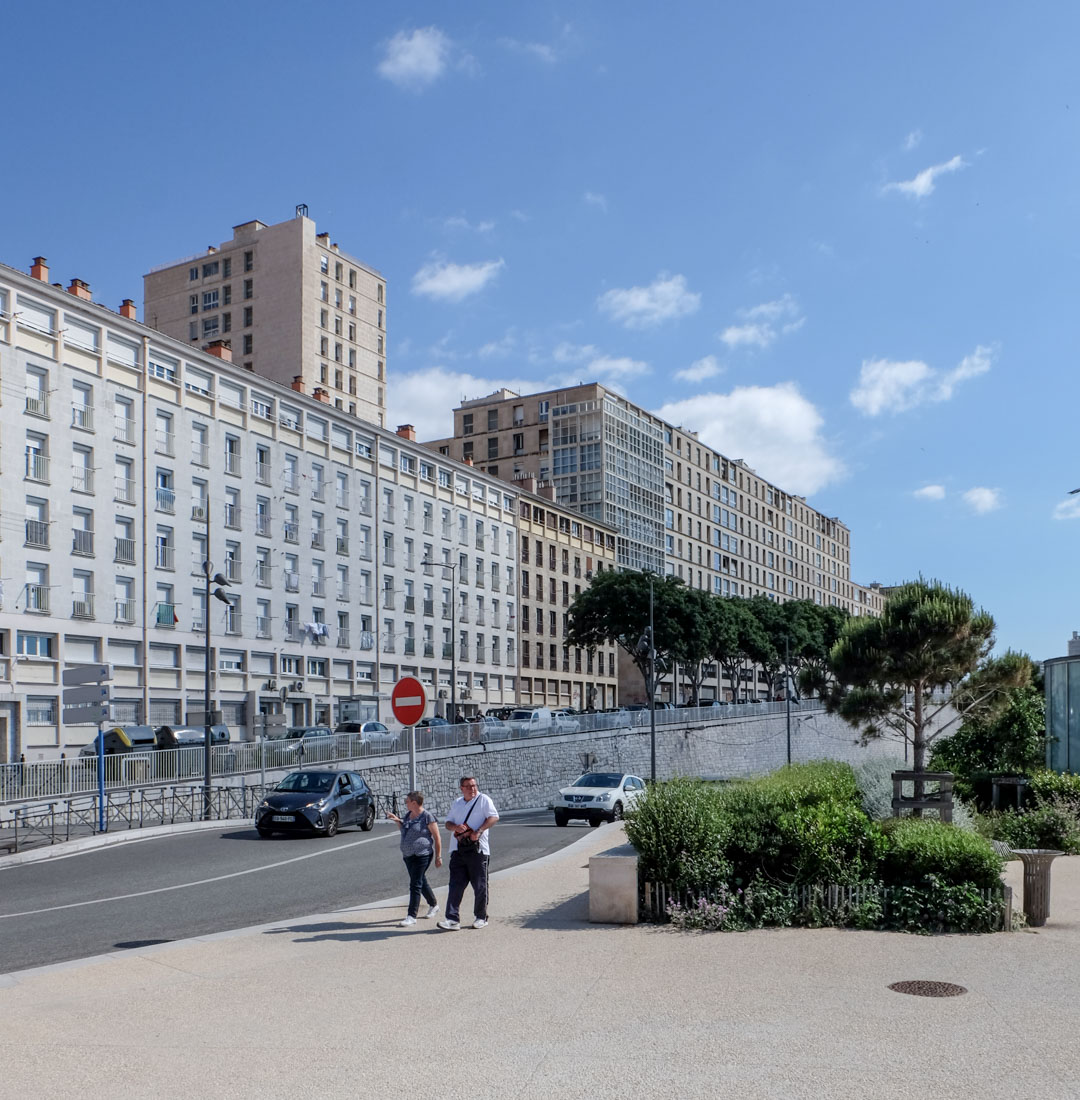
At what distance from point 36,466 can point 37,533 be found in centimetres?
267

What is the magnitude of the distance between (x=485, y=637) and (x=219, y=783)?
44.3 m

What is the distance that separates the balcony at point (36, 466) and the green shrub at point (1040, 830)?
39813mm

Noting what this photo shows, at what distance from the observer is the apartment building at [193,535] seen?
1871 inches

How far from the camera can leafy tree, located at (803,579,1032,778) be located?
877 inches

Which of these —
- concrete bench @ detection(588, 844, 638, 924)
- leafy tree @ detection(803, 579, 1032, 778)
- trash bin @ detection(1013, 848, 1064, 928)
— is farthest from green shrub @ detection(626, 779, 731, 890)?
leafy tree @ detection(803, 579, 1032, 778)

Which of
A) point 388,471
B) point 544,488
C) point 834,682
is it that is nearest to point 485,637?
point 388,471

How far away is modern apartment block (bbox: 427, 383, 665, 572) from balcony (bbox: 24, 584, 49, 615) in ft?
171

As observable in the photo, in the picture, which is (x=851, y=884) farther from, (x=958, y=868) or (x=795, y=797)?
(x=795, y=797)

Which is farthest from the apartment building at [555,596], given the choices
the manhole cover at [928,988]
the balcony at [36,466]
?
the manhole cover at [928,988]

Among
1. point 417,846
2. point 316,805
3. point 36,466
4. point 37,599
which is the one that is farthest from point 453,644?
point 417,846

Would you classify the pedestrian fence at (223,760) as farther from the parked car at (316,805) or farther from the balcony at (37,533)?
the balcony at (37,533)

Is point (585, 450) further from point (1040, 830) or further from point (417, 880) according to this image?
point (417, 880)

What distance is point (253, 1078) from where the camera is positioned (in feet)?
22.2

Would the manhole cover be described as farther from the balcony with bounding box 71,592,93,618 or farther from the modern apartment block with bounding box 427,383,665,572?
the modern apartment block with bounding box 427,383,665,572
